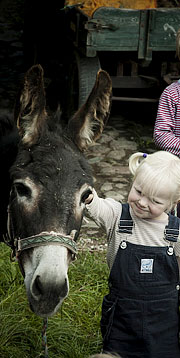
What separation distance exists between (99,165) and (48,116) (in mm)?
3593

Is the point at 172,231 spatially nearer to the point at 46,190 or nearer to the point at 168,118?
the point at 46,190

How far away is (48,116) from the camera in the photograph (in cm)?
271

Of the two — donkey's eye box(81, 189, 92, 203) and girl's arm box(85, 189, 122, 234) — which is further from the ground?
donkey's eye box(81, 189, 92, 203)

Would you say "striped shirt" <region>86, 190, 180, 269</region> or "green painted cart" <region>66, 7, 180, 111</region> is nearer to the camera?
"striped shirt" <region>86, 190, 180, 269</region>

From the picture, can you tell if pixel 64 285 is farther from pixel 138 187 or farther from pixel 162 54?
pixel 162 54

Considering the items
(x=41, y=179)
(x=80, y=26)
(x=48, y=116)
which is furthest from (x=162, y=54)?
(x=41, y=179)

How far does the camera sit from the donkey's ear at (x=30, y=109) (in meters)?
2.48

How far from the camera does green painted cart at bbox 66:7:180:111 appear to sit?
607 centimetres

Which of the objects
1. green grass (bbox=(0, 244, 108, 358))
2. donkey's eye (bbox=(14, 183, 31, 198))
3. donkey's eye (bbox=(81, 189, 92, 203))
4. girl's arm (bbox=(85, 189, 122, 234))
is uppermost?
donkey's eye (bbox=(14, 183, 31, 198))

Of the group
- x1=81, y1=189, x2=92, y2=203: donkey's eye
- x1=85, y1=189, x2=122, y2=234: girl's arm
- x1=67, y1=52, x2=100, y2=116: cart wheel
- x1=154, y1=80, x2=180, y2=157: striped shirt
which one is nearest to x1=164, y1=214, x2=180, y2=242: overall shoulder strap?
x1=85, y1=189, x2=122, y2=234: girl's arm

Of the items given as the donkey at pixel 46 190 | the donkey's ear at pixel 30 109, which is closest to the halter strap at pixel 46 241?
the donkey at pixel 46 190

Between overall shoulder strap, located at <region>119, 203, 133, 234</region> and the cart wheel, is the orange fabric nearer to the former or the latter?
the cart wheel

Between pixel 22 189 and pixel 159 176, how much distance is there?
0.68m

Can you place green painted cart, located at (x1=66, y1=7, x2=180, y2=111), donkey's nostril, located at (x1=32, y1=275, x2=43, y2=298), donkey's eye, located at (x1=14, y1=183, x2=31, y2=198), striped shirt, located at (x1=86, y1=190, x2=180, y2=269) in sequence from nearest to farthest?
1. donkey's nostril, located at (x1=32, y1=275, x2=43, y2=298)
2. donkey's eye, located at (x1=14, y1=183, x2=31, y2=198)
3. striped shirt, located at (x1=86, y1=190, x2=180, y2=269)
4. green painted cart, located at (x1=66, y1=7, x2=180, y2=111)
